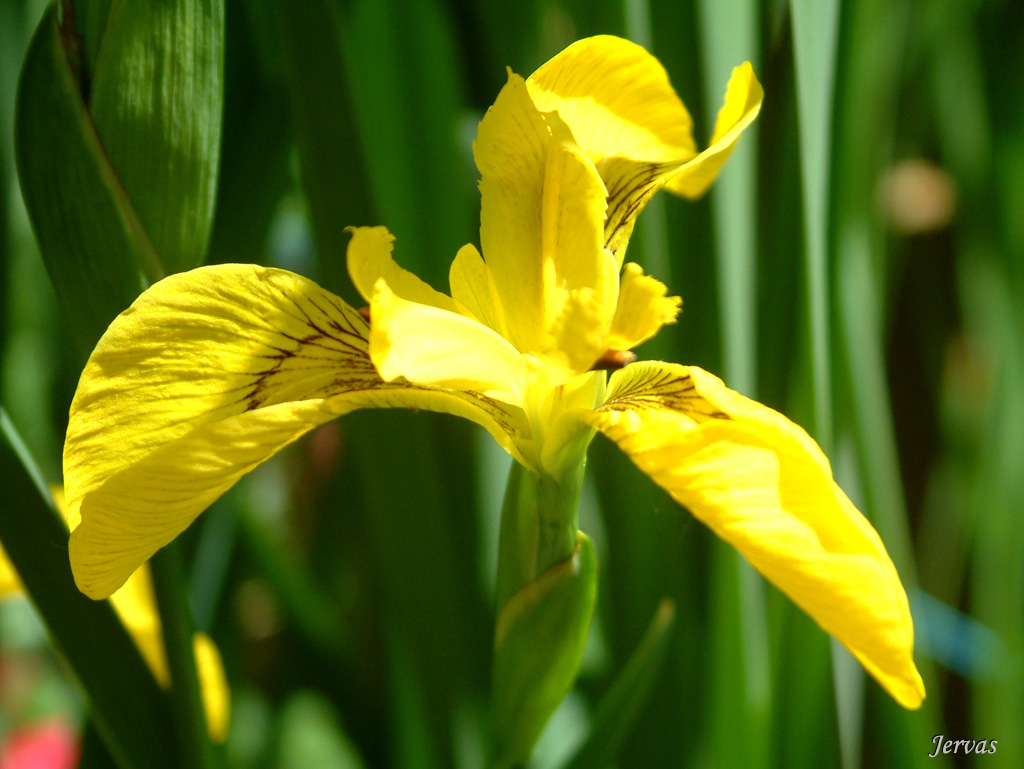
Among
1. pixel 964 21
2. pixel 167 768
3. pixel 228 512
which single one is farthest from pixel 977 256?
pixel 167 768

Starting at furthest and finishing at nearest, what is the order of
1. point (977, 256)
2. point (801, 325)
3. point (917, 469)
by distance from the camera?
point (917, 469), point (977, 256), point (801, 325)

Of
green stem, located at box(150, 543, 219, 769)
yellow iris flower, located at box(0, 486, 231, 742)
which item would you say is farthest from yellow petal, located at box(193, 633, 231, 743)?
green stem, located at box(150, 543, 219, 769)

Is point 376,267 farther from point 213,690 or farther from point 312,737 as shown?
point 312,737

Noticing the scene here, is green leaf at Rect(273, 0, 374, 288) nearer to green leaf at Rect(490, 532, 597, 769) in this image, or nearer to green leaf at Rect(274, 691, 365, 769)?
green leaf at Rect(490, 532, 597, 769)

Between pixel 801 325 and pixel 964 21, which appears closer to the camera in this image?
pixel 801 325

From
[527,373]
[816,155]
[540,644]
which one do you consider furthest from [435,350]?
[816,155]

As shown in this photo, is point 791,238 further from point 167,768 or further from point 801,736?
point 167,768

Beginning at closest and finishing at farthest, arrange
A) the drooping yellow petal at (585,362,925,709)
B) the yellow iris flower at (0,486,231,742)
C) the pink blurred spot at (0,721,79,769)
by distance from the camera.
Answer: the drooping yellow petal at (585,362,925,709)
the yellow iris flower at (0,486,231,742)
the pink blurred spot at (0,721,79,769)
